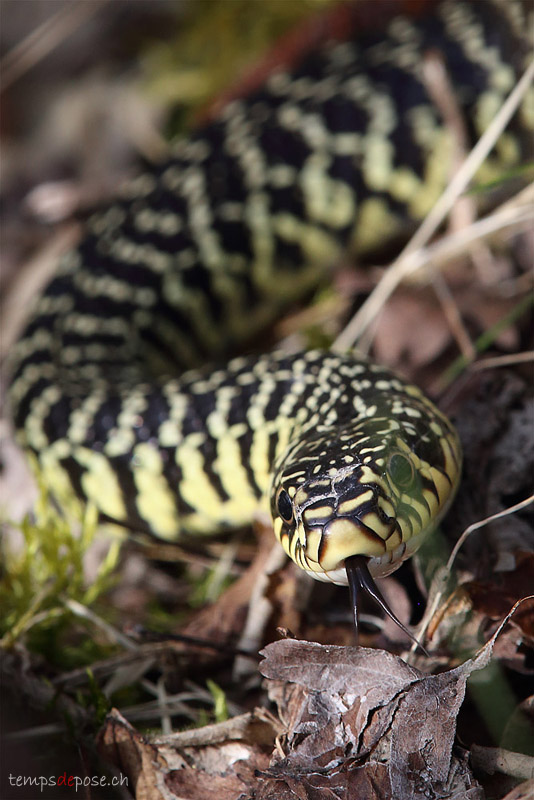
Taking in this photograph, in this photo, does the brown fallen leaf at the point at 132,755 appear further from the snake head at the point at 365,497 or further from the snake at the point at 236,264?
the snake at the point at 236,264

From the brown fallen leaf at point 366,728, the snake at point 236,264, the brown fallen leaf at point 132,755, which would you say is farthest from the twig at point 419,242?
the brown fallen leaf at point 132,755

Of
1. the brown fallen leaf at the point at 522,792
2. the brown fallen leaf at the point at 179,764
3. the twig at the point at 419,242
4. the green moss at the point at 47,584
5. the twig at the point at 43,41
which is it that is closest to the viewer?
the brown fallen leaf at the point at 522,792

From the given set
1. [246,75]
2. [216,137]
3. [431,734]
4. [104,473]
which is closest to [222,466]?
[104,473]

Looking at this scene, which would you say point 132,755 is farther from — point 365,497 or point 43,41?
point 43,41

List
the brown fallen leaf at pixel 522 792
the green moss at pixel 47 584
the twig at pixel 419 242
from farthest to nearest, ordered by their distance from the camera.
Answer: the twig at pixel 419 242 < the green moss at pixel 47 584 < the brown fallen leaf at pixel 522 792

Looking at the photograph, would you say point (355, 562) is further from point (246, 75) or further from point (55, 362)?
point (246, 75)

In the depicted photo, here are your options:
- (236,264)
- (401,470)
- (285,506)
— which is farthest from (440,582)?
(236,264)
